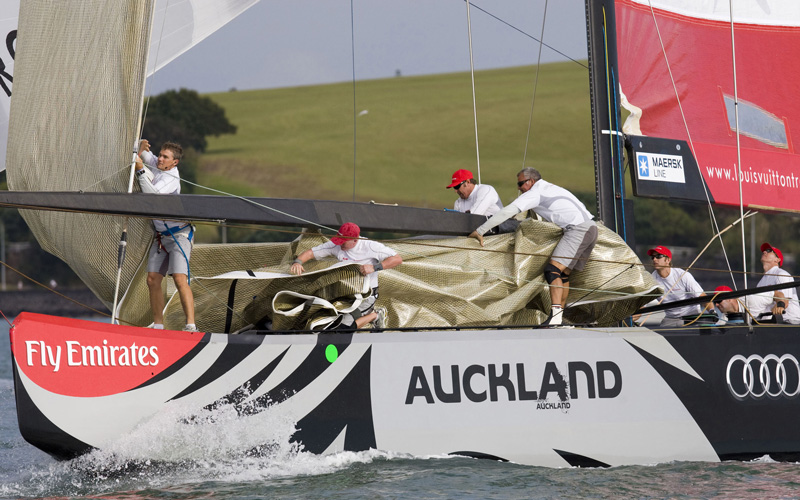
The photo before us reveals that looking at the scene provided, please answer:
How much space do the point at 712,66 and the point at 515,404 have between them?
3.56 m

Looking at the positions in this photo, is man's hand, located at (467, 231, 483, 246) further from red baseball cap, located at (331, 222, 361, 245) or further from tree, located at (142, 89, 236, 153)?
tree, located at (142, 89, 236, 153)

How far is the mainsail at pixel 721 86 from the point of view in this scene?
7.53 m

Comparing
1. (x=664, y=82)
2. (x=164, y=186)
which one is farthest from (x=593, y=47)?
(x=164, y=186)

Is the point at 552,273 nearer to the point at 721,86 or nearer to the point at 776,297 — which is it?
the point at 776,297

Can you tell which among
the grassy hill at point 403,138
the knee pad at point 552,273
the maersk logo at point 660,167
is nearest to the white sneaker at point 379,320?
the knee pad at point 552,273

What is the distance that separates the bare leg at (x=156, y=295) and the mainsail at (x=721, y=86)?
3565 millimetres

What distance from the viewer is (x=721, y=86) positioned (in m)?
7.83

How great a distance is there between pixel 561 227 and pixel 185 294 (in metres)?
2.42

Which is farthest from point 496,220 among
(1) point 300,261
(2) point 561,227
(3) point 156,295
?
(3) point 156,295

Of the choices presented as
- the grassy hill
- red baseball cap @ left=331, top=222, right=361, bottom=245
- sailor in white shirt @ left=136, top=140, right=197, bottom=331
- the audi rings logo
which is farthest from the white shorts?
the grassy hill

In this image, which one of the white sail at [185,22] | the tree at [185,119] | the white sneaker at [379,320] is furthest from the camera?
the tree at [185,119]

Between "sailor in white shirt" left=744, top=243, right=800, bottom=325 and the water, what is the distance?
1.54 metres

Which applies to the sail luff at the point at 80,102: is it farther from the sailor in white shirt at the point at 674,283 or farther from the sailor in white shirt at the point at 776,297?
the sailor in white shirt at the point at 776,297

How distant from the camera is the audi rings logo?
20.4 feet
